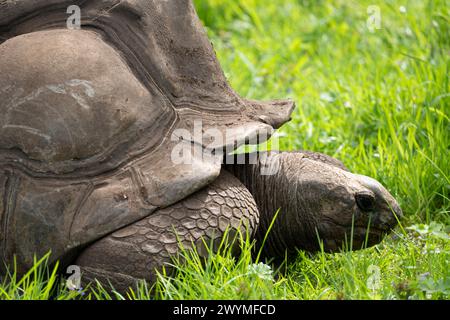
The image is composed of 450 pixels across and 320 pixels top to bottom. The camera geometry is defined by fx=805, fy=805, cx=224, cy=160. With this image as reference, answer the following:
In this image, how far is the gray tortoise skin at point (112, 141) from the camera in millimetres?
3141

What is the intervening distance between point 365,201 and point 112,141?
118 centimetres

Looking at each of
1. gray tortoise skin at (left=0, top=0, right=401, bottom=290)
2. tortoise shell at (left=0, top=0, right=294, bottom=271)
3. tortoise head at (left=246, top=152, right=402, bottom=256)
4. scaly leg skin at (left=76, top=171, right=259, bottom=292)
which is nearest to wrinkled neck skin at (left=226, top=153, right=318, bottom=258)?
tortoise head at (left=246, top=152, right=402, bottom=256)

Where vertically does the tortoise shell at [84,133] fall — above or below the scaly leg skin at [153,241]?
above

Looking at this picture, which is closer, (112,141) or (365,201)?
(112,141)

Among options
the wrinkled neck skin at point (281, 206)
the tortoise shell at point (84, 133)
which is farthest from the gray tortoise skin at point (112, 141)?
the wrinkled neck skin at point (281, 206)

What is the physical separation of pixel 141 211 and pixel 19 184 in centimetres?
49

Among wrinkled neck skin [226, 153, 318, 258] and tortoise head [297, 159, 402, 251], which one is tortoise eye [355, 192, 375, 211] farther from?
wrinkled neck skin [226, 153, 318, 258]

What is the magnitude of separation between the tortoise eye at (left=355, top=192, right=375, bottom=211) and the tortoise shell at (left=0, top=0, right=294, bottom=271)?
22.6 inches

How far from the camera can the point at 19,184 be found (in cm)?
316

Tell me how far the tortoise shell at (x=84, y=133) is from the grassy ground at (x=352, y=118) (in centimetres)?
26

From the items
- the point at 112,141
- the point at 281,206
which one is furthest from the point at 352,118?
the point at 112,141

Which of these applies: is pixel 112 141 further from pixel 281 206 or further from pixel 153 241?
pixel 281 206

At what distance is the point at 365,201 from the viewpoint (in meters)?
3.61

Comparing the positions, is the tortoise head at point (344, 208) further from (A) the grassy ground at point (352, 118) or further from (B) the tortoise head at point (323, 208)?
(A) the grassy ground at point (352, 118)
